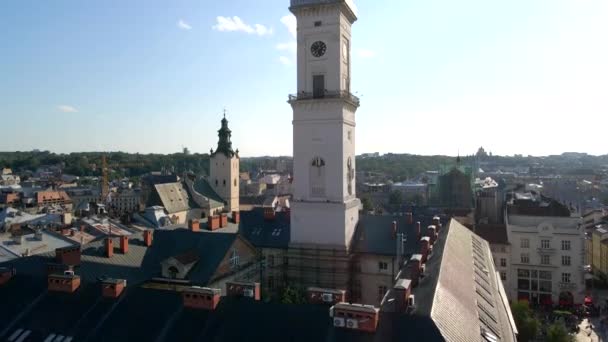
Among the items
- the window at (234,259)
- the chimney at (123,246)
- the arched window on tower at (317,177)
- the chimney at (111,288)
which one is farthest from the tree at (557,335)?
the chimney at (123,246)

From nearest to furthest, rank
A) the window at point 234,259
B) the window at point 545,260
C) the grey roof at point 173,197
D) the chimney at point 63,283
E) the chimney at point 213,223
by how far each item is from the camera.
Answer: the chimney at point 63,283, the window at point 234,259, the chimney at point 213,223, the window at point 545,260, the grey roof at point 173,197

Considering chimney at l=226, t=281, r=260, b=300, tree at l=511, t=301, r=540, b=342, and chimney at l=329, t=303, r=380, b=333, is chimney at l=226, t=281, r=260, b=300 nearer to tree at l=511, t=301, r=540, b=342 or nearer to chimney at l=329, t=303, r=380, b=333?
chimney at l=329, t=303, r=380, b=333

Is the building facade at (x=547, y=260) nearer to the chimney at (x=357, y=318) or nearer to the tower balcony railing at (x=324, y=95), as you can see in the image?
the tower balcony railing at (x=324, y=95)

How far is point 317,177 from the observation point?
36.0 meters

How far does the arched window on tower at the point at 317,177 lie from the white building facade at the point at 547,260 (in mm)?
25033

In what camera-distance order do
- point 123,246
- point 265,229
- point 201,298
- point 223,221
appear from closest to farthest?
point 201,298 → point 123,246 → point 265,229 → point 223,221

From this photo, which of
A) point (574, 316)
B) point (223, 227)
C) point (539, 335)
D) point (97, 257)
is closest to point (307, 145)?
point (223, 227)

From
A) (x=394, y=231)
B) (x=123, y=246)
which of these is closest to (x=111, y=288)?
(x=123, y=246)

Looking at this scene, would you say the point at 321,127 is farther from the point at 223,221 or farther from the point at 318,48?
the point at 223,221

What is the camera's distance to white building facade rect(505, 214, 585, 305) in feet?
161

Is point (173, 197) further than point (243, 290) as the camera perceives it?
Yes

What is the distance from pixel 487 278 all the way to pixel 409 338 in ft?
53.0

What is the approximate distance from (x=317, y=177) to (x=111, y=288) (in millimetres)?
18199

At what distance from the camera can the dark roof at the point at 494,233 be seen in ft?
169
